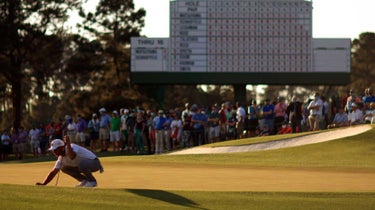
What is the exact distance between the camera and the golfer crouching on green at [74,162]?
684 inches

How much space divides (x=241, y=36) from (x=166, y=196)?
1369 inches

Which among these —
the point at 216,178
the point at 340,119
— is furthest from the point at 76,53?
the point at 216,178

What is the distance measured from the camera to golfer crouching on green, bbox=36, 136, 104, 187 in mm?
17375

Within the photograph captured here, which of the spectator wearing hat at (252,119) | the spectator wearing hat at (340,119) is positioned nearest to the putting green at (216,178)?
the spectator wearing hat at (252,119)

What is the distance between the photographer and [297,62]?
50688 millimetres

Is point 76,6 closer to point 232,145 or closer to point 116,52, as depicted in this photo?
point 116,52

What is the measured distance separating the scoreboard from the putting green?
23772 millimetres

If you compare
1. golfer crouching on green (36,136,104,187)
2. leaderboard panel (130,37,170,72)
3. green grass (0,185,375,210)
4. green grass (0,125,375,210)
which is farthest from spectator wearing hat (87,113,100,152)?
green grass (0,185,375,210)

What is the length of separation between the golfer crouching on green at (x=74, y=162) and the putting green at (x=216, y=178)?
0.74 metres

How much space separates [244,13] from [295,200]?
34.7 meters

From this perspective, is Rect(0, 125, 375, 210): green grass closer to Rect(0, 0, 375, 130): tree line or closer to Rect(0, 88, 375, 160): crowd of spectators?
Rect(0, 88, 375, 160): crowd of spectators

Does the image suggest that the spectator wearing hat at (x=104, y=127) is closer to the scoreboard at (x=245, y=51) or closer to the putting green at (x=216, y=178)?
the scoreboard at (x=245, y=51)

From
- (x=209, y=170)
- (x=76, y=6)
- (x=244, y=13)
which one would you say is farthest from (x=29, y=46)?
(x=209, y=170)

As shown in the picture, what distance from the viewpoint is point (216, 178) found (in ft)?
69.8
